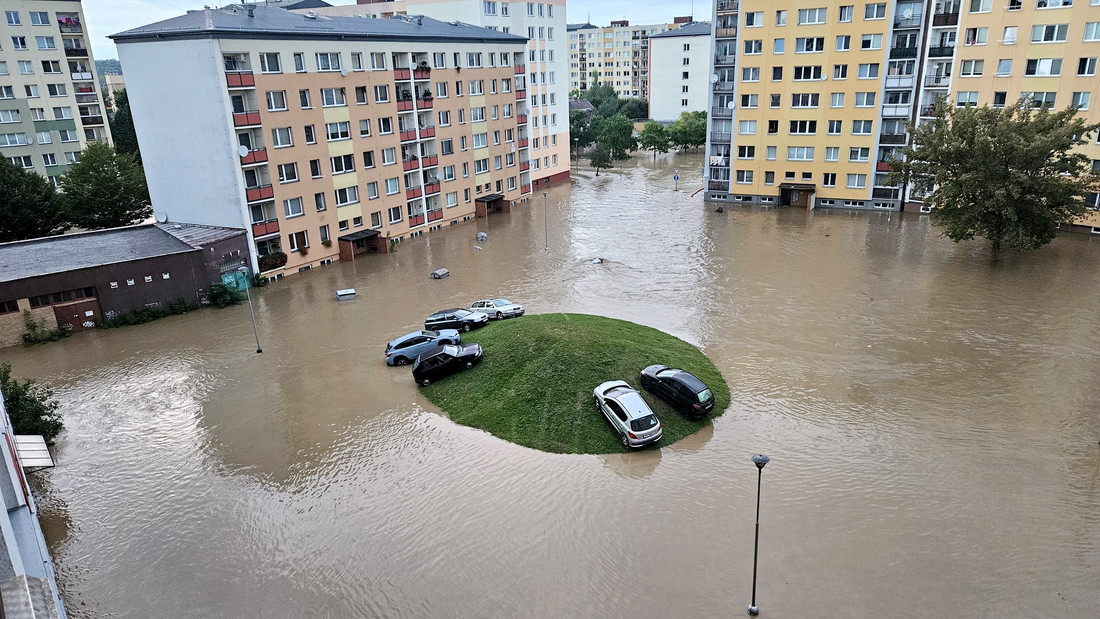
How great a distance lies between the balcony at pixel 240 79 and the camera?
3766cm

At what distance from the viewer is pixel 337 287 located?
39688 millimetres

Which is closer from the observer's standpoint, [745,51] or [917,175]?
[917,175]

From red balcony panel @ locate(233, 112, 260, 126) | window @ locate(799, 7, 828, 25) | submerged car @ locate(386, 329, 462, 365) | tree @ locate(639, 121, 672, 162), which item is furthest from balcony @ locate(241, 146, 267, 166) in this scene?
tree @ locate(639, 121, 672, 162)

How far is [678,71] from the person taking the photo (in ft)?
361

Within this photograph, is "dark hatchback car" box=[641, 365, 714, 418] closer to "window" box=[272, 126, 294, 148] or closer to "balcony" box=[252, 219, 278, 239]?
"balcony" box=[252, 219, 278, 239]

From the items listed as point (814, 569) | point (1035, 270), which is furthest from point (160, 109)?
point (1035, 270)

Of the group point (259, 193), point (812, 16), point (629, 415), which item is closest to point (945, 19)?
point (812, 16)

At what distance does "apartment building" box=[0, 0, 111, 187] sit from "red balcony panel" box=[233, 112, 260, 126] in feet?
92.5

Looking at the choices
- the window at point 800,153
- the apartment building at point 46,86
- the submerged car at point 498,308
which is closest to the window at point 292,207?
the submerged car at point 498,308

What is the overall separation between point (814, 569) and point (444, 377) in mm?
15230

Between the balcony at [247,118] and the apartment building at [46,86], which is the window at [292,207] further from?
the apartment building at [46,86]

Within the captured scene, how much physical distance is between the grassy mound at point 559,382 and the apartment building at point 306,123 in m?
20.8

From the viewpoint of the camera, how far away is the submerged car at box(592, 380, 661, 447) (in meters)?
21.1

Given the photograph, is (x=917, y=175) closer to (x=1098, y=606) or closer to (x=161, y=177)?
(x=1098, y=606)
